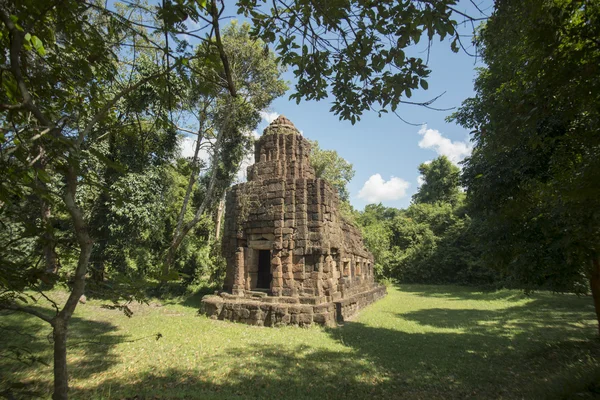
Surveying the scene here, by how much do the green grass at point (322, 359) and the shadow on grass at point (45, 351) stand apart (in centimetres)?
3

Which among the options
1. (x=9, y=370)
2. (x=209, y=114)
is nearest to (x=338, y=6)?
(x=9, y=370)

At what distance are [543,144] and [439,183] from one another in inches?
1453

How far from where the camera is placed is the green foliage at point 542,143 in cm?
345

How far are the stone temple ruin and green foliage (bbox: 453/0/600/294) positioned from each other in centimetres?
502

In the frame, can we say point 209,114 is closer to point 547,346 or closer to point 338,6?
point 338,6

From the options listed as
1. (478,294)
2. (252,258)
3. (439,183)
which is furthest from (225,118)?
(439,183)

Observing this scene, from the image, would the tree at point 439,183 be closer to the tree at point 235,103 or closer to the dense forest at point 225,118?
the dense forest at point 225,118

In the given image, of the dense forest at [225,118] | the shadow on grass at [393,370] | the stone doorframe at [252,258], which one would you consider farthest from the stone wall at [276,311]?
the dense forest at [225,118]

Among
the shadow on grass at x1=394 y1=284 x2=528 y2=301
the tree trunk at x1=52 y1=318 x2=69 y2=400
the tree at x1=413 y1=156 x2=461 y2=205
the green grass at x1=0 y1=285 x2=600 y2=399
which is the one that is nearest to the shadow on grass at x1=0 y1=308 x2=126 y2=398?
the green grass at x1=0 y1=285 x2=600 y2=399

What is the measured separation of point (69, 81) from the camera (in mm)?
3473

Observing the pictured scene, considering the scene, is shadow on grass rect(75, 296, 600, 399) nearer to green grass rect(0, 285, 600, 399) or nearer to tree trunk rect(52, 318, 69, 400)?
green grass rect(0, 285, 600, 399)

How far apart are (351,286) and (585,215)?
10086 mm

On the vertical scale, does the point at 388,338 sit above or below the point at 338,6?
below

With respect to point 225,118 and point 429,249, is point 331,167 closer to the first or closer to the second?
point 429,249
